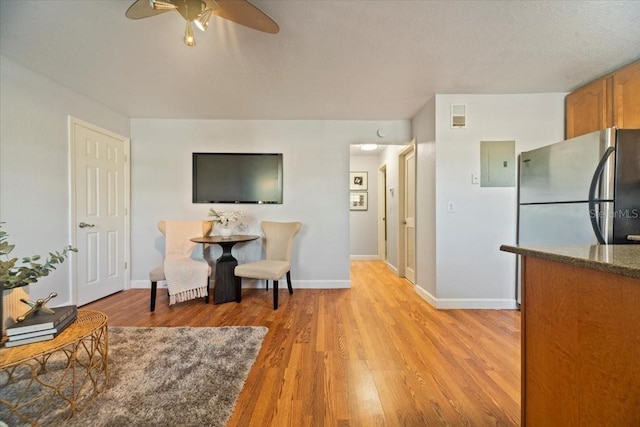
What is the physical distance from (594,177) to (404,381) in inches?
80.5

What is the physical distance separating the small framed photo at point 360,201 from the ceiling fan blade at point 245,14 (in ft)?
13.9

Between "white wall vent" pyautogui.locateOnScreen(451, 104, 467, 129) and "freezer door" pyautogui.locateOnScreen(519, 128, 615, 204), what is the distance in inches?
25.8

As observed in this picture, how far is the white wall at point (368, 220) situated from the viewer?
5488 millimetres

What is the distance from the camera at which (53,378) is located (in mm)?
1484

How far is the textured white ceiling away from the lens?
5.05 ft

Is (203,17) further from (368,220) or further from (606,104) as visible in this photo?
(368,220)

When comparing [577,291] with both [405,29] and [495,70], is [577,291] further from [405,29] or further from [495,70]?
[495,70]

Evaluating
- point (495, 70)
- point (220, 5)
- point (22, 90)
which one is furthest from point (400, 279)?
point (22, 90)

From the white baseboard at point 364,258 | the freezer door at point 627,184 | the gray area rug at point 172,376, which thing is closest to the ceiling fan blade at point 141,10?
the gray area rug at point 172,376

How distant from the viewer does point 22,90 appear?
2.16m

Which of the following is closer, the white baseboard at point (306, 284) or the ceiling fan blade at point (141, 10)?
the ceiling fan blade at point (141, 10)

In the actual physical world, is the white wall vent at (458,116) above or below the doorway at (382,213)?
above

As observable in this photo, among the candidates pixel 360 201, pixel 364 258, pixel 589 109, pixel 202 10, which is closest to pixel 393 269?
pixel 364 258

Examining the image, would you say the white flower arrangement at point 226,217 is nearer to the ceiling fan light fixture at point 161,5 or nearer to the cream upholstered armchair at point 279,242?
the cream upholstered armchair at point 279,242
